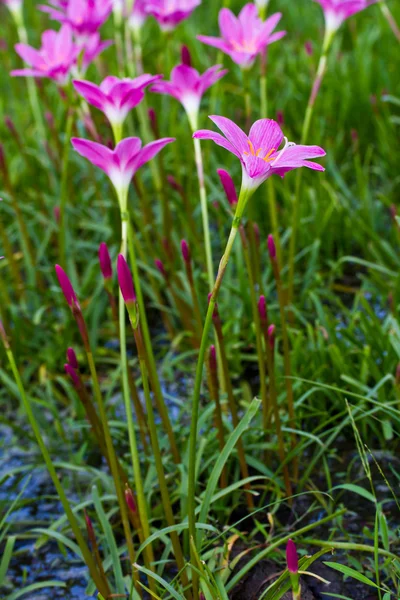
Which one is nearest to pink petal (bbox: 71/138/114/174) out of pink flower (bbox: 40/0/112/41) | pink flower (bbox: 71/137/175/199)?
pink flower (bbox: 71/137/175/199)

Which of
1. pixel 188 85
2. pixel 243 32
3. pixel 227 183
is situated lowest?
pixel 227 183

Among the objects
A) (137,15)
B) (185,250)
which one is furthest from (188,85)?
(137,15)

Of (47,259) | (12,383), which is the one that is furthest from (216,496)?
(47,259)

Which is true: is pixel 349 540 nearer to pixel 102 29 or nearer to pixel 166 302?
→ pixel 166 302

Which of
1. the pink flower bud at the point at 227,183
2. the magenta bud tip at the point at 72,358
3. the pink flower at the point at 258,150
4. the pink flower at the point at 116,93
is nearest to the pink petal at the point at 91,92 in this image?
the pink flower at the point at 116,93

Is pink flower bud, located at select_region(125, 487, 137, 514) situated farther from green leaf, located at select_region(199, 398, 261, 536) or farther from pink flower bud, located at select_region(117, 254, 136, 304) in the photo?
pink flower bud, located at select_region(117, 254, 136, 304)

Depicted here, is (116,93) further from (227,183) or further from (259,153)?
(259,153)

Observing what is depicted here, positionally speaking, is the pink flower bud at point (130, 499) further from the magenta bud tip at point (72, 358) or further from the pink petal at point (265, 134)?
the pink petal at point (265, 134)
